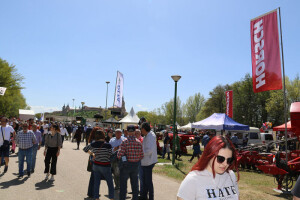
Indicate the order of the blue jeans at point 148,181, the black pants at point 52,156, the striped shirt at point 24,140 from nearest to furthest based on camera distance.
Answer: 1. the blue jeans at point 148,181
2. the black pants at point 52,156
3. the striped shirt at point 24,140

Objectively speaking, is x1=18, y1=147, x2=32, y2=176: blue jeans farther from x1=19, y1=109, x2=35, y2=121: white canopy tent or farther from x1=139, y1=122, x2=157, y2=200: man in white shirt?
x1=19, y1=109, x2=35, y2=121: white canopy tent

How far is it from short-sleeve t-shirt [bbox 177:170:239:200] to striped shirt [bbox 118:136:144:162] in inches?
132

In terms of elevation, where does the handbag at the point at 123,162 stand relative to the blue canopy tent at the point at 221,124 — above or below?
below

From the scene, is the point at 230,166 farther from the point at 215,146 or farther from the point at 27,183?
the point at 27,183

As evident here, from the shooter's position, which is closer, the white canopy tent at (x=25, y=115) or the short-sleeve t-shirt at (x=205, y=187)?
the short-sleeve t-shirt at (x=205, y=187)

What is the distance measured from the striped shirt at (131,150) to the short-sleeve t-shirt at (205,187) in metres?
3.35

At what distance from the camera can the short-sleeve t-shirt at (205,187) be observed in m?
1.95

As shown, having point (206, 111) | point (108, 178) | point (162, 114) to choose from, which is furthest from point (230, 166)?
point (162, 114)

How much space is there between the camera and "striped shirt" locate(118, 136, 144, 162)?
17.2 feet

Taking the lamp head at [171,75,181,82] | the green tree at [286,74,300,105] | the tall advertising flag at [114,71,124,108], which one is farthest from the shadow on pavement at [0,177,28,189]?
the green tree at [286,74,300,105]

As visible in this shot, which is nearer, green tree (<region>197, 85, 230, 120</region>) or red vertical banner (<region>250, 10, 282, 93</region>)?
red vertical banner (<region>250, 10, 282, 93</region>)

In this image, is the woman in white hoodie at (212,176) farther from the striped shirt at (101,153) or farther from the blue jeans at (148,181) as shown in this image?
the blue jeans at (148,181)

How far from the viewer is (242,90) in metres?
54.6

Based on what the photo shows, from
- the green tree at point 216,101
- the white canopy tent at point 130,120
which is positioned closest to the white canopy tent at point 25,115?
the white canopy tent at point 130,120
